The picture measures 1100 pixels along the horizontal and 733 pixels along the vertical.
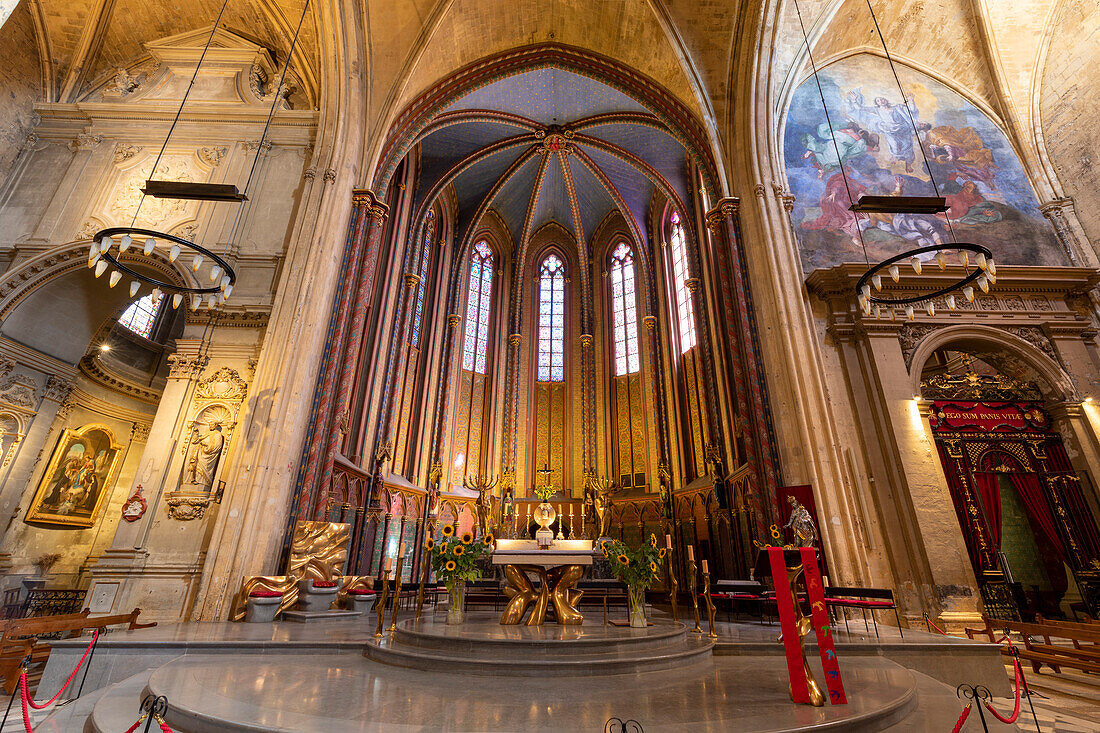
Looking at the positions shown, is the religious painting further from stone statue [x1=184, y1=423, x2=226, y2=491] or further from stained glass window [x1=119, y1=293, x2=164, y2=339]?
stone statue [x1=184, y1=423, x2=226, y2=491]

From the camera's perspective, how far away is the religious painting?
427 inches

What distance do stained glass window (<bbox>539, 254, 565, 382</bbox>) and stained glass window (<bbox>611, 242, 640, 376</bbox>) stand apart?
2091mm

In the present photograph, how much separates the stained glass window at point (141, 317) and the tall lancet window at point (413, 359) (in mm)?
6760

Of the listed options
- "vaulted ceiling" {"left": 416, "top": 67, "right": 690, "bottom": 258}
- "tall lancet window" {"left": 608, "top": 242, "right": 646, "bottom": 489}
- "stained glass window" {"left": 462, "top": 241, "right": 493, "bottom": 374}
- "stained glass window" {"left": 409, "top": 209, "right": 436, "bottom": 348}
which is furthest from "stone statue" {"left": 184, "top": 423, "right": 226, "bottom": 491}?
"tall lancet window" {"left": 608, "top": 242, "right": 646, "bottom": 489}

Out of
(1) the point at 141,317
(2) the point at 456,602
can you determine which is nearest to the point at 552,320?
(1) the point at 141,317

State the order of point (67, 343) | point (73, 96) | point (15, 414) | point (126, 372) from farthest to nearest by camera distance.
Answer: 1. point (126, 372)
2. point (73, 96)
3. point (67, 343)
4. point (15, 414)

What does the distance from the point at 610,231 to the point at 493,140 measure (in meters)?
5.91

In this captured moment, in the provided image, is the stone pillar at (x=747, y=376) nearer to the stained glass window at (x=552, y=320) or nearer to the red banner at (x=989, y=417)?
the red banner at (x=989, y=417)

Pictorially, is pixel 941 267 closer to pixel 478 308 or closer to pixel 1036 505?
pixel 1036 505

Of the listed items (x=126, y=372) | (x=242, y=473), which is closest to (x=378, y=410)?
(x=242, y=473)

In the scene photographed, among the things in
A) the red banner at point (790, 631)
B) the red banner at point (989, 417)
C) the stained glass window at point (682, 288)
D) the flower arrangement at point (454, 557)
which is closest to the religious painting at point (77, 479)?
the flower arrangement at point (454, 557)

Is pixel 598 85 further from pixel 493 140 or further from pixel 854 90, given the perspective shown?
pixel 854 90

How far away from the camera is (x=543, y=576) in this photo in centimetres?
622

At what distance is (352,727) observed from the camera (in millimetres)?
2639
